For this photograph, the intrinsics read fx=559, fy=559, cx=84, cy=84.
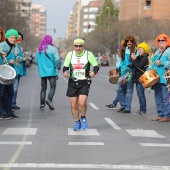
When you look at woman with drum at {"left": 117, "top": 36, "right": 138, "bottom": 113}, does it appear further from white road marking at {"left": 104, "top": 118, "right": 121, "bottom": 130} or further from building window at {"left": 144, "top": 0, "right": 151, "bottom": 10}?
building window at {"left": 144, "top": 0, "right": 151, "bottom": 10}

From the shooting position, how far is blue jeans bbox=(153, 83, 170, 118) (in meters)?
13.1

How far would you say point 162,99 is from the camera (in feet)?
44.0

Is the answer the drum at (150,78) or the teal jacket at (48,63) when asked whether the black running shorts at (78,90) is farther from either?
the teal jacket at (48,63)

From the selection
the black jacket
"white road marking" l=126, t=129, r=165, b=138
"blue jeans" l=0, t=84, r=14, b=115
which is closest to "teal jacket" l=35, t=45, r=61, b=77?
"blue jeans" l=0, t=84, r=14, b=115

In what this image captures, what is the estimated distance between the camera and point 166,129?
38.6 feet

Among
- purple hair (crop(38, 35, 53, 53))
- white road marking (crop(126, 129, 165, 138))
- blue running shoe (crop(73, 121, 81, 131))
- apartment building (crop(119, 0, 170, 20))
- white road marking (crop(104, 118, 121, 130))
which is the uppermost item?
apartment building (crop(119, 0, 170, 20))

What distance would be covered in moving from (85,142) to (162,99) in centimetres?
426

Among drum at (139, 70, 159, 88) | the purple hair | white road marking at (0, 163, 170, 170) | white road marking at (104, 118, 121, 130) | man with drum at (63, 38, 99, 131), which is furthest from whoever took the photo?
the purple hair

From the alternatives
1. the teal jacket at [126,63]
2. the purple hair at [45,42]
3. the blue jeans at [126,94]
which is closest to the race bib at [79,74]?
the teal jacket at [126,63]

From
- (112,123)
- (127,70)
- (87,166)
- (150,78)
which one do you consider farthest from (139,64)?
(87,166)

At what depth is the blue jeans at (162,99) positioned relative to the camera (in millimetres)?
13148

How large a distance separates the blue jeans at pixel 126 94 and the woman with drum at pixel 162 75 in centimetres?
145

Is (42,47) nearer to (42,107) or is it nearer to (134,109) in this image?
(42,107)

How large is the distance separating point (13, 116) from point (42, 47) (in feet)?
8.73
